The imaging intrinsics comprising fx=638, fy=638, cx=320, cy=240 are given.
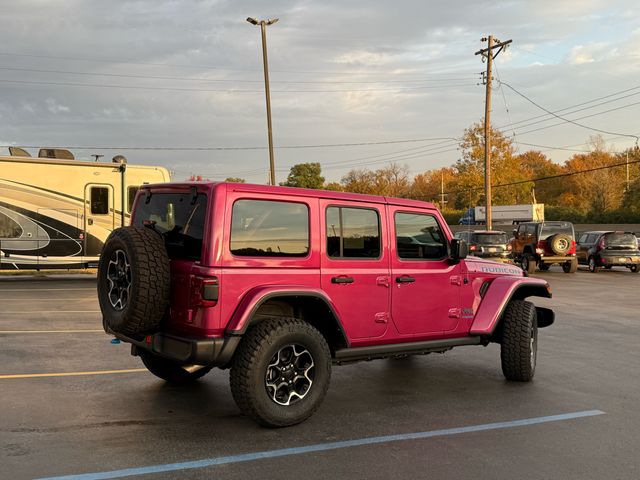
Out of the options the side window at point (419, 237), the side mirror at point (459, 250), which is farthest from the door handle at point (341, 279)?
the side mirror at point (459, 250)

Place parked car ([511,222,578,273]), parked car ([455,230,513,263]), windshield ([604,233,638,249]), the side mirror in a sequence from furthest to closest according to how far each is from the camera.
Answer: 1. windshield ([604,233,638,249])
2. parked car ([511,222,578,273])
3. parked car ([455,230,513,263])
4. the side mirror

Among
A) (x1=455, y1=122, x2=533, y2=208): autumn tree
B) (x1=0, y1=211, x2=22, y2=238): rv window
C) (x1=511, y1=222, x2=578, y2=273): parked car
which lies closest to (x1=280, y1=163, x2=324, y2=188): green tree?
(x1=455, y1=122, x2=533, y2=208): autumn tree

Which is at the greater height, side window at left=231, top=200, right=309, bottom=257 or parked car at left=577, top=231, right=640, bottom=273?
side window at left=231, top=200, right=309, bottom=257

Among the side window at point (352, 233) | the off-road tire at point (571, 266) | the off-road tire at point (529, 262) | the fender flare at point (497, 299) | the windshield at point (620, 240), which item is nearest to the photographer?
the side window at point (352, 233)

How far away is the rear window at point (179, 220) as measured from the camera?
5.05 metres

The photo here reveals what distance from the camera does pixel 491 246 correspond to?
2358cm

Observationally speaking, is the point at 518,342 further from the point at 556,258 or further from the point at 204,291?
the point at 556,258

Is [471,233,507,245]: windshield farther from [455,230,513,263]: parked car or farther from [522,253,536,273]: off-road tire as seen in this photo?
[522,253,536,273]: off-road tire

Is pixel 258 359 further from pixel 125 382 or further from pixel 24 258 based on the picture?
pixel 24 258

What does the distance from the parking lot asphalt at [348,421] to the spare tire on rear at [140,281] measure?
855mm

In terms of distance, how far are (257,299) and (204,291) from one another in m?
0.41

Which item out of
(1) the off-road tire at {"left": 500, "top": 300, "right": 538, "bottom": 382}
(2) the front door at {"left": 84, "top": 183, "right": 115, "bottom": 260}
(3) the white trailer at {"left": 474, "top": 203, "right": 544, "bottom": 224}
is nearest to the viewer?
(1) the off-road tire at {"left": 500, "top": 300, "right": 538, "bottom": 382}

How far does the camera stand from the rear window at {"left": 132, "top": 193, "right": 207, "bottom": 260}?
5.05m

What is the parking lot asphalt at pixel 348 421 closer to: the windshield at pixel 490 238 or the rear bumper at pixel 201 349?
the rear bumper at pixel 201 349
